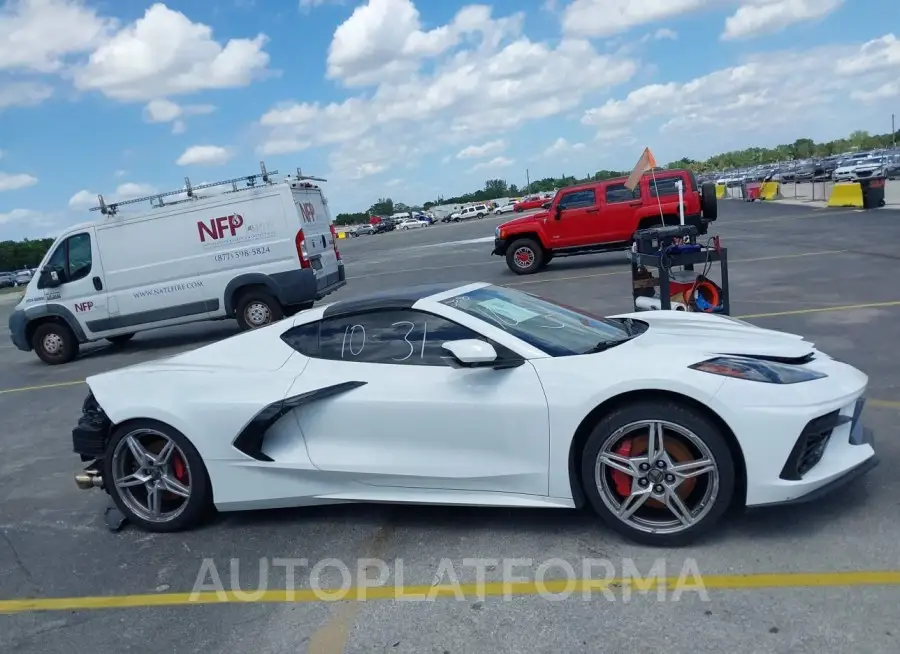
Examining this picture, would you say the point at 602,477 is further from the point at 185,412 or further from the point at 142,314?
the point at 142,314

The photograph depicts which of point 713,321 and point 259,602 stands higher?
point 713,321

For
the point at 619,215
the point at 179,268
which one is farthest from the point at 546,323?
the point at 619,215

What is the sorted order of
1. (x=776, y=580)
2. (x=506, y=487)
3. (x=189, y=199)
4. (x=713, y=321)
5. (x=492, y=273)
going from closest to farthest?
(x=776, y=580), (x=506, y=487), (x=713, y=321), (x=189, y=199), (x=492, y=273)

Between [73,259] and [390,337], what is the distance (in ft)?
32.2

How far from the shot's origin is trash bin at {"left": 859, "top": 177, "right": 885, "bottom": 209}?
2545 cm

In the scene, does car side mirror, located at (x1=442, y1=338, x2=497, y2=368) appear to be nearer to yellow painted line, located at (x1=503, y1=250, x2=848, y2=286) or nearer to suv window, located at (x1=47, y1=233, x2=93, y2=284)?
suv window, located at (x1=47, y1=233, x2=93, y2=284)

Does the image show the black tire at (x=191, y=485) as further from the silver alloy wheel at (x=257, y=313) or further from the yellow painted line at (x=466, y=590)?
the silver alloy wheel at (x=257, y=313)

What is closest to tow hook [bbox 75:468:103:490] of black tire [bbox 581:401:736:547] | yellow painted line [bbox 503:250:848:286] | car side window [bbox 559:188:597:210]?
black tire [bbox 581:401:736:547]

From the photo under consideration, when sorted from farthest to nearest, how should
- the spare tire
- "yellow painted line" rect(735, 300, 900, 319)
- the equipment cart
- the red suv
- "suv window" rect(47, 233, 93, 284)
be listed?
the red suv < the spare tire < "suv window" rect(47, 233, 93, 284) < "yellow painted line" rect(735, 300, 900, 319) < the equipment cart

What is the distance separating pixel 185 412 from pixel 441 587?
1844mm

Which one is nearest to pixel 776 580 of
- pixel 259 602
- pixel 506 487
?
pixel 506 487

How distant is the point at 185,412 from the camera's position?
4.42 m

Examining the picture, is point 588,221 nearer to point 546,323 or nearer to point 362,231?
point 546,323

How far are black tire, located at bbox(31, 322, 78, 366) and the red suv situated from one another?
9212mm
